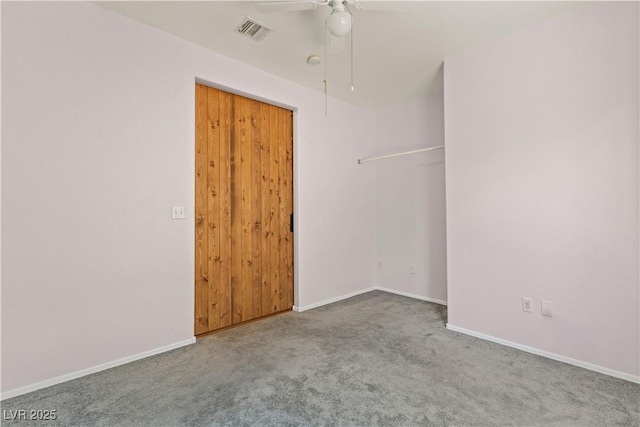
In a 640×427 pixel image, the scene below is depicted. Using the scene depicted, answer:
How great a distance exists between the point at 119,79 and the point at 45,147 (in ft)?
2.30

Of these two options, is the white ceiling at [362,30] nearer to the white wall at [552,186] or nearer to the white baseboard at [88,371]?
the white wall at [552,186]

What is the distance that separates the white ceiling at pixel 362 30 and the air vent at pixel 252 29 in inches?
1.8

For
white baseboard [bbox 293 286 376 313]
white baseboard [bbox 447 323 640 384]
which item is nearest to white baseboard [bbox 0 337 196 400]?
white baseboard [bbox 293 286 376 313]

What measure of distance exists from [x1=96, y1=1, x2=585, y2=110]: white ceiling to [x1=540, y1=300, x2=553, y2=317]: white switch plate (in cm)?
217

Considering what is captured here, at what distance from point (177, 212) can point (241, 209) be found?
2.20 feet

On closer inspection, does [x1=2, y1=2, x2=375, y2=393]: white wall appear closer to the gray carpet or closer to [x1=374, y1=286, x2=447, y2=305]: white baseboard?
the gray carpet

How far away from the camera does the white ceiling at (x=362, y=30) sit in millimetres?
2148

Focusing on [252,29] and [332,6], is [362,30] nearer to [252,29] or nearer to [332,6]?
[332,6]

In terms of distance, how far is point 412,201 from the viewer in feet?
13.1

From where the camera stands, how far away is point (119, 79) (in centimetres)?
224

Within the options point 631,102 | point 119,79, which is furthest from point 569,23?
point 119,79

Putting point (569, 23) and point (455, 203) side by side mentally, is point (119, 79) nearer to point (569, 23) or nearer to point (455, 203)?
point (455, 203)

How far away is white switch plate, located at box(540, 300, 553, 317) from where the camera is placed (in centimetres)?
229

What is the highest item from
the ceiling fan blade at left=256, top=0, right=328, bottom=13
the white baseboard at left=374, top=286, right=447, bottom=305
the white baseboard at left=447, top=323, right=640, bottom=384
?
the ceiling fan blade at left=256, top=0, right=328, bottom=13
